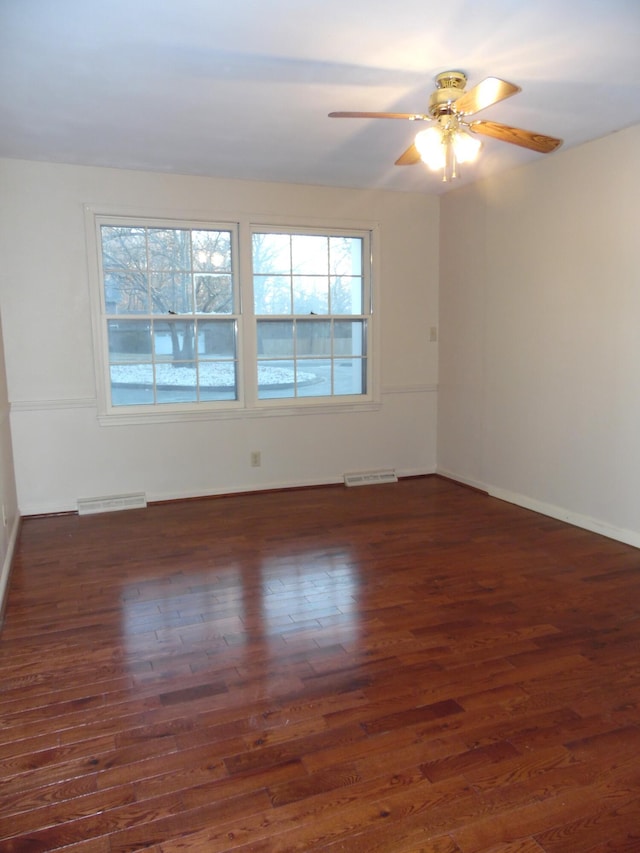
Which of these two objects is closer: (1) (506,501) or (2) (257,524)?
(2) (257,524)

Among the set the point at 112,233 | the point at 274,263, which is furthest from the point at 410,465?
the point at 112,233

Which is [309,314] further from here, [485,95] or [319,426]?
[485,95]

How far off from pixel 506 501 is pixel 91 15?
160 inches

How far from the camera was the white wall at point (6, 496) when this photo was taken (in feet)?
10.7

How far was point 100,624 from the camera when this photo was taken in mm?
2797

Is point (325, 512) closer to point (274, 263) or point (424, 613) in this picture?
point (424, 613)

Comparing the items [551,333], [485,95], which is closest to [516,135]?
[485,95]

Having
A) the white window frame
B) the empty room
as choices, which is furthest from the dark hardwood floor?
the white window frame

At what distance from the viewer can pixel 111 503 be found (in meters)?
4.62

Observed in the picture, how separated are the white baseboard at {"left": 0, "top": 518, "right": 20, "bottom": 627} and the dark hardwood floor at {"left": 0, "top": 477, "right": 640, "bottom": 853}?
0.22 feet

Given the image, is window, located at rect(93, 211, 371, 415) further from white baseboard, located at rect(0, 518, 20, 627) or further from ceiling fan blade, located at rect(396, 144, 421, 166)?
ceiling fan blade, located at rect(396, 144, 421, 166)

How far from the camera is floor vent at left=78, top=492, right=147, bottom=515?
4.55 m

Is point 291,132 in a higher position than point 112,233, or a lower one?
higher

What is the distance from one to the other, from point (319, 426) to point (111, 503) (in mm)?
1840
